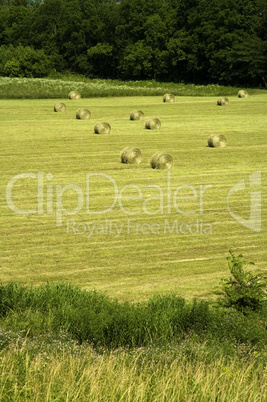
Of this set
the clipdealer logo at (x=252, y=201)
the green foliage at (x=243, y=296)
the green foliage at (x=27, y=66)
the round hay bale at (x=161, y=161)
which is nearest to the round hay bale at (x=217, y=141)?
the clipdealer logo at (x=252, y=201)

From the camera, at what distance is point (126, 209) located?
20828 millimetres

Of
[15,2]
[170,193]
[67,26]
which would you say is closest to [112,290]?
Answer: [170,193]

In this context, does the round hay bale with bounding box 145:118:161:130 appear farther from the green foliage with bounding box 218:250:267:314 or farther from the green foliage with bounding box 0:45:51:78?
the green foliage with bounding box 0:45:51:78

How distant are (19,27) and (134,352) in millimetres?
131747

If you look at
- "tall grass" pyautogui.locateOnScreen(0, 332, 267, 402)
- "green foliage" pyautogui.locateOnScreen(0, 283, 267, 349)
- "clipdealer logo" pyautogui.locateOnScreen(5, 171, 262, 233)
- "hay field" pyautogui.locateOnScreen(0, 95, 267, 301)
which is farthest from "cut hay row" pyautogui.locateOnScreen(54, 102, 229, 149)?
"tall grass" pyautogui.locateOnScreen(0, 332, 267, 402)

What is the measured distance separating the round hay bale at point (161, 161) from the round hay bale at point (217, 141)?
649 cm

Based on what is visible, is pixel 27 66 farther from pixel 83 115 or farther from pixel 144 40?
pixel 83 115

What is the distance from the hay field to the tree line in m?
53.0

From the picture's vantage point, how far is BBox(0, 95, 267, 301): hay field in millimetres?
14984

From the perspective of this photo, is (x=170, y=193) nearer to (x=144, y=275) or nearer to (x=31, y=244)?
(x=31, y=244)

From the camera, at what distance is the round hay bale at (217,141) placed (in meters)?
33.2

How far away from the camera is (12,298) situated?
38.2 ft

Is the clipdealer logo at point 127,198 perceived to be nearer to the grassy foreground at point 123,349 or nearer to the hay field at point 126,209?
the hay field at point 126,209

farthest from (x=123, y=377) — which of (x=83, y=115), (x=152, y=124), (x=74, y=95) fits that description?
(x=74, y=95)
